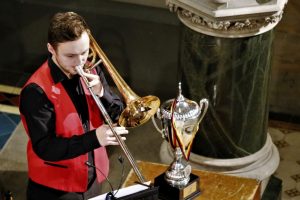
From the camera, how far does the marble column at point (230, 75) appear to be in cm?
543

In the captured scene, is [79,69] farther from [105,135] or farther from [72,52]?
[105,135]

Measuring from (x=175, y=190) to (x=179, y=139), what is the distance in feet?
1.09

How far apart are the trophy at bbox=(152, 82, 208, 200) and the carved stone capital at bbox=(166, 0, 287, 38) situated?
80 centimetres

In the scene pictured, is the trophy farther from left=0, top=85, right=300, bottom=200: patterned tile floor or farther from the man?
left=0, top=85, right=300, bottom=200: patterned tile floor

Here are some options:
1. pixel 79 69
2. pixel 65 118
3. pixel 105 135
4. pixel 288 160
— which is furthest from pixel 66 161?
pixel 288 160

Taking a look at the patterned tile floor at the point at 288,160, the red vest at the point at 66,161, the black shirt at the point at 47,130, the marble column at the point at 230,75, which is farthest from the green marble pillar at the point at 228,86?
the black shirt at the point at 47,130

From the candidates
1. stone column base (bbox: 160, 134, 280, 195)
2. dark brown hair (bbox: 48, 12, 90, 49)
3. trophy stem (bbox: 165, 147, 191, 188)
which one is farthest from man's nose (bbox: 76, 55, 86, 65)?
stone column base (bbox: 160, 134, 280, 195)

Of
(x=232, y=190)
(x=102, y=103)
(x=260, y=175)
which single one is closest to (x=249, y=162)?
(x=260, y=175)

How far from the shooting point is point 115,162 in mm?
6859

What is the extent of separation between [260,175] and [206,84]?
3.12 ft

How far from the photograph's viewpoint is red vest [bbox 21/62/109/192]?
4.56 m

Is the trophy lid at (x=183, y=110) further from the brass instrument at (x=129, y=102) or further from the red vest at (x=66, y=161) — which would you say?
the red vest at (x=66, y=161)

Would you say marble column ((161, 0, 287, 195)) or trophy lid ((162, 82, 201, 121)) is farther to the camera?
marble column ((161, 0, 287, 195))

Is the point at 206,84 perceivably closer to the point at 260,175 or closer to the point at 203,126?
the point at 203,126
